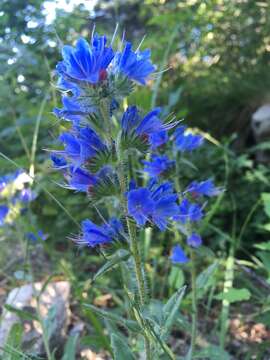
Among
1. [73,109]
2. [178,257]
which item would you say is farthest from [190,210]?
[73,109]

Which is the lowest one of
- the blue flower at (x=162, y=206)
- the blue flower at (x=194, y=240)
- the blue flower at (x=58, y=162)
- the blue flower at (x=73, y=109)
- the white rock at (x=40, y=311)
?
the white rock at (x=40, y=311)

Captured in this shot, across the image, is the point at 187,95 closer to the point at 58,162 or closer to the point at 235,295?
the point at 235,295

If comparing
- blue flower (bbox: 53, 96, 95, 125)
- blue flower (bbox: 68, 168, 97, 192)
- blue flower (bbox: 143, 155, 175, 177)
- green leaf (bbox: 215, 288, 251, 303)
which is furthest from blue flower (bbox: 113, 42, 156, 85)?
green leaf (bbox: 215, 288, 251, 303)

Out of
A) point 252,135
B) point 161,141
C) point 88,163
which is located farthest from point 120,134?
point 252,135

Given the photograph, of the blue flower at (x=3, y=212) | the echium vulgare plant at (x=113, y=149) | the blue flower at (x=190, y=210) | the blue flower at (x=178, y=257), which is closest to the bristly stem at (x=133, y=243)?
the echium vulgare plant at (x=113, y=149)

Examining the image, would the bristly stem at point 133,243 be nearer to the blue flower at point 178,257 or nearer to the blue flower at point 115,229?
the blue flower at point 115,229

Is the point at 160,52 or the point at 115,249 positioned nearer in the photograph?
the point at 115,249

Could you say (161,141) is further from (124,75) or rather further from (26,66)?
(26,66)
